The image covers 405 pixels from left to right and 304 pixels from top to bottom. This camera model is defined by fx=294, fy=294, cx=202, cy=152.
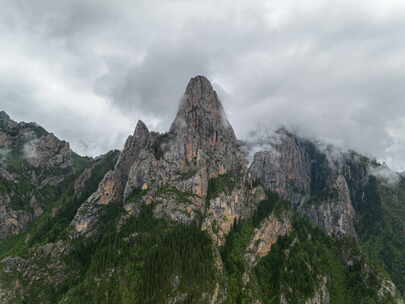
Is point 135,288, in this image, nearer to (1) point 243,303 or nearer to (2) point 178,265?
(2) point 178,265

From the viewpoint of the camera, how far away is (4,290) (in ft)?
634

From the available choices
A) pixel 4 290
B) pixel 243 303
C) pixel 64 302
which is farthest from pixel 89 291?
pixel 243 303

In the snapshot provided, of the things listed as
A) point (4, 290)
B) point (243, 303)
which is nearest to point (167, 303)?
point (243, 303)

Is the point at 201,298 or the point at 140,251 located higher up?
the point at 140,251

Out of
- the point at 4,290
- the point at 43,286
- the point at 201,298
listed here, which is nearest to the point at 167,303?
the point at 201,298

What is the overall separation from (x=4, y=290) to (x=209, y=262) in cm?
13584

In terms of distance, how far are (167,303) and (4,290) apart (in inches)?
4380

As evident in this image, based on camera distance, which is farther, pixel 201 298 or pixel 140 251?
pixel 140 251

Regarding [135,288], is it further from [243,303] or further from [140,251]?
[243,303]

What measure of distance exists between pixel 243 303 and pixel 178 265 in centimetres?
5018

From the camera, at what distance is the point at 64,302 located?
578 feet

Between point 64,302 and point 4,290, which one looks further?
point 4,290

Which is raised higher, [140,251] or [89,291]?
[140,251]

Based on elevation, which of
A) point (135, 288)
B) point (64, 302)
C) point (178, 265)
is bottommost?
point (64, 302)
